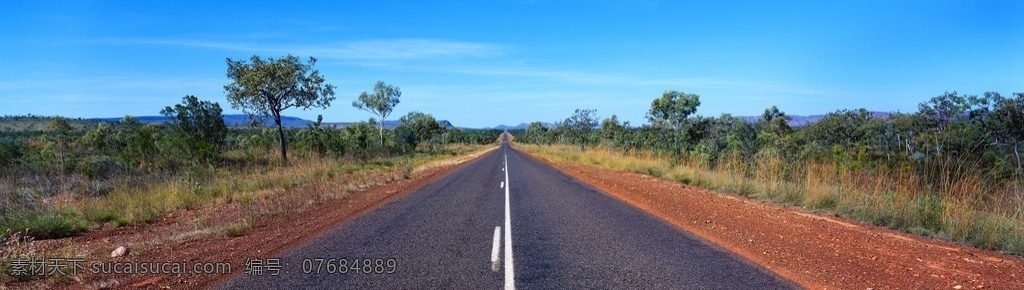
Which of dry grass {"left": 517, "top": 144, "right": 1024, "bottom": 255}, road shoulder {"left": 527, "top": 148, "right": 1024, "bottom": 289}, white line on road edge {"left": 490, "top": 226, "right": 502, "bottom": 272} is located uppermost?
dry grass {"left": 517, "top": 144, "right": 1024, "bottom": 255}

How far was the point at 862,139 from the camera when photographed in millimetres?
32281

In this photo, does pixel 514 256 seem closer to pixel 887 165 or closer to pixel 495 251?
pixel 495 251

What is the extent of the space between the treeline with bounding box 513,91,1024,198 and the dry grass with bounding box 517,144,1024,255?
53 centimetres

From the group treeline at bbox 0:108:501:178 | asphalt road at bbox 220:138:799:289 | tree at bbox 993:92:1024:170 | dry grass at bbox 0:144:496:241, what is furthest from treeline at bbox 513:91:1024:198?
treeline at bbox 0:108:501:178

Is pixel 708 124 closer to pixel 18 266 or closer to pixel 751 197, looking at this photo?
pixel 751 197

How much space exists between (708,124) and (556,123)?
4945 centimetres

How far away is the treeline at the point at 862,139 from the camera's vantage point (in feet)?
47.8

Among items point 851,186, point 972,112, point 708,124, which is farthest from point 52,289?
point 708,124

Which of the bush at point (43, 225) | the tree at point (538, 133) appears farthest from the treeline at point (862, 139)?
the tree at point (538, 133)

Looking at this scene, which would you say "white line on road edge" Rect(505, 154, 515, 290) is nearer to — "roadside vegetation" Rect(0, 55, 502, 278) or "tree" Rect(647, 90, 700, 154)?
"roadside vegetation" Rect(0, 55, 502, 278)

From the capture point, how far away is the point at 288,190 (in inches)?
624

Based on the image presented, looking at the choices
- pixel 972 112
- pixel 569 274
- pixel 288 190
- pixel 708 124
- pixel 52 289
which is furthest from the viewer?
pixel 708 124

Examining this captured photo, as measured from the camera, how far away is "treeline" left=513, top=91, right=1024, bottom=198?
14578 millimetres

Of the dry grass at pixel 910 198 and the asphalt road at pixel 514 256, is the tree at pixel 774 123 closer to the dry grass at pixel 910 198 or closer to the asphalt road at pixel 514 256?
the dry grass at pixel 910 198
